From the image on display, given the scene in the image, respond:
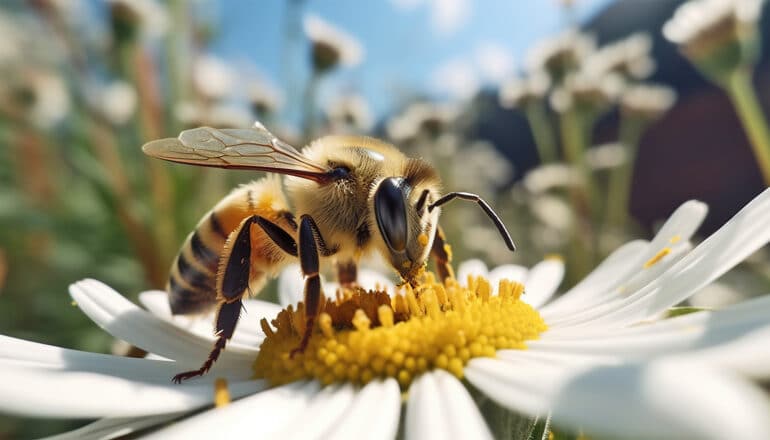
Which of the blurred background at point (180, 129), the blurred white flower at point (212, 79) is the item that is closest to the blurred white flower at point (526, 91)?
the blurred background at point (180, 129)

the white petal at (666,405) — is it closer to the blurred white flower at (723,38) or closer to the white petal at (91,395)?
the white petal at (91,395)

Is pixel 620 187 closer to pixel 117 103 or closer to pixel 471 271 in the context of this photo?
pixel 471 271

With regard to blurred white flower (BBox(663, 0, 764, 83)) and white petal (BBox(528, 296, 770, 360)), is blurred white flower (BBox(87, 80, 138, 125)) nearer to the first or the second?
blurred white flower (BBox(663, 0, 764, 83))

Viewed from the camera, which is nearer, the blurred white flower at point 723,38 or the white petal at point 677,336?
the white petal at point 677,336

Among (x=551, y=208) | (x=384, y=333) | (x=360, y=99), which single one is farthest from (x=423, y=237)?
(x=551, y=208)

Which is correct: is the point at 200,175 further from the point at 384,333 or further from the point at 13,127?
the point at 384,333

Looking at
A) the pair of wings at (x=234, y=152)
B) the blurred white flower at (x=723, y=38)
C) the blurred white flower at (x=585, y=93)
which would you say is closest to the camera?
the pair of wings at (x=234, y=152)
